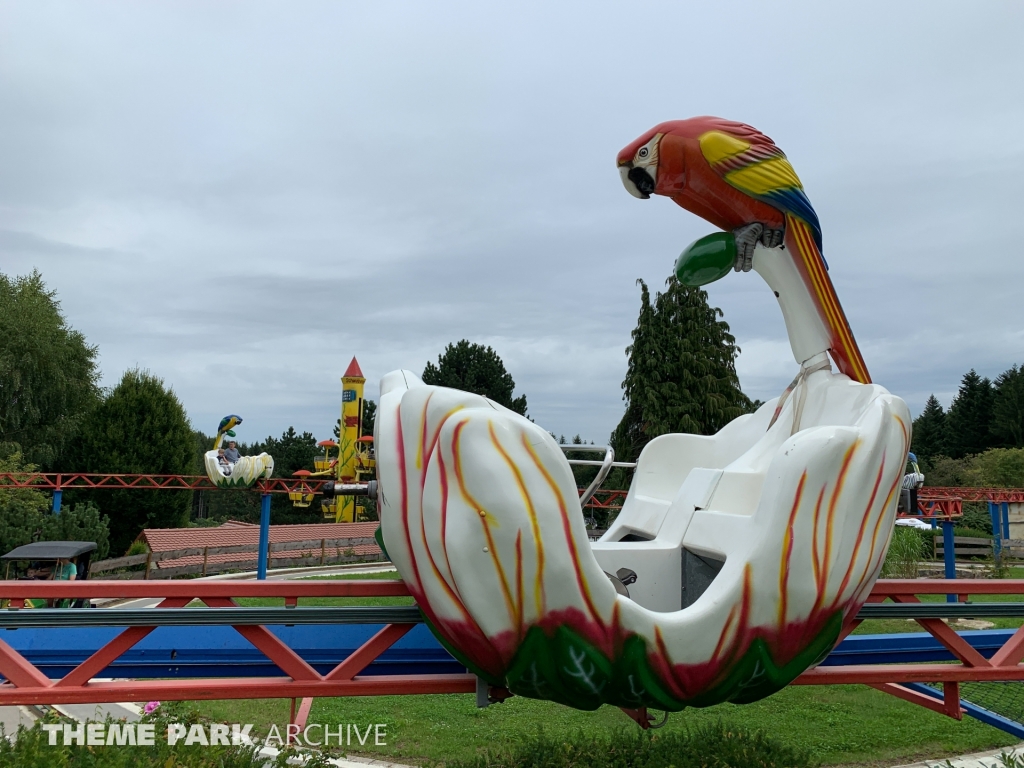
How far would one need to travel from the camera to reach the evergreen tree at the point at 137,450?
17094mm

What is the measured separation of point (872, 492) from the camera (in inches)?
76.5

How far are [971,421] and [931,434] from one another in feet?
8.79

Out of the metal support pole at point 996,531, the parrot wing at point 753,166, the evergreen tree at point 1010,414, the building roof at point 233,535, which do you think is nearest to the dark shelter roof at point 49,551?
the building roof at point 233,535

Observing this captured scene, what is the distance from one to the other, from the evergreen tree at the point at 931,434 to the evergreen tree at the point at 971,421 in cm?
63

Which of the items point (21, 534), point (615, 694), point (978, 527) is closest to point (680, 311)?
point (978, 527)

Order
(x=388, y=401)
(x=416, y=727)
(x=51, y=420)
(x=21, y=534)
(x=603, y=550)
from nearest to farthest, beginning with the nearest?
(x=388, y=401)
(x=603, y=550)
(x=416, y=727)
(x=21, y=534)
(x=51, y=420)

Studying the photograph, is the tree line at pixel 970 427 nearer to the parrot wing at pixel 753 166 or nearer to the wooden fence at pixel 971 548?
the wooden fence at pixel 971 548

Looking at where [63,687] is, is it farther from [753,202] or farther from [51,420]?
[51,420]

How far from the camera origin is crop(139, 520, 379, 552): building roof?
44.4ft

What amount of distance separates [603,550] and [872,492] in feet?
3.16

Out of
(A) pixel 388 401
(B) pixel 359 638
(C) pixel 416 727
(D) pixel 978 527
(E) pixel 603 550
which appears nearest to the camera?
(A) pixel 388 401

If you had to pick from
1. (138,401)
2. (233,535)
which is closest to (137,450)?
(138,401)

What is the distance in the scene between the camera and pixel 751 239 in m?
2.81

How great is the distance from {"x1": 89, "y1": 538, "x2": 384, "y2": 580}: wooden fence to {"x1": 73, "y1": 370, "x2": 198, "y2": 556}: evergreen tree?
416 centimetres
